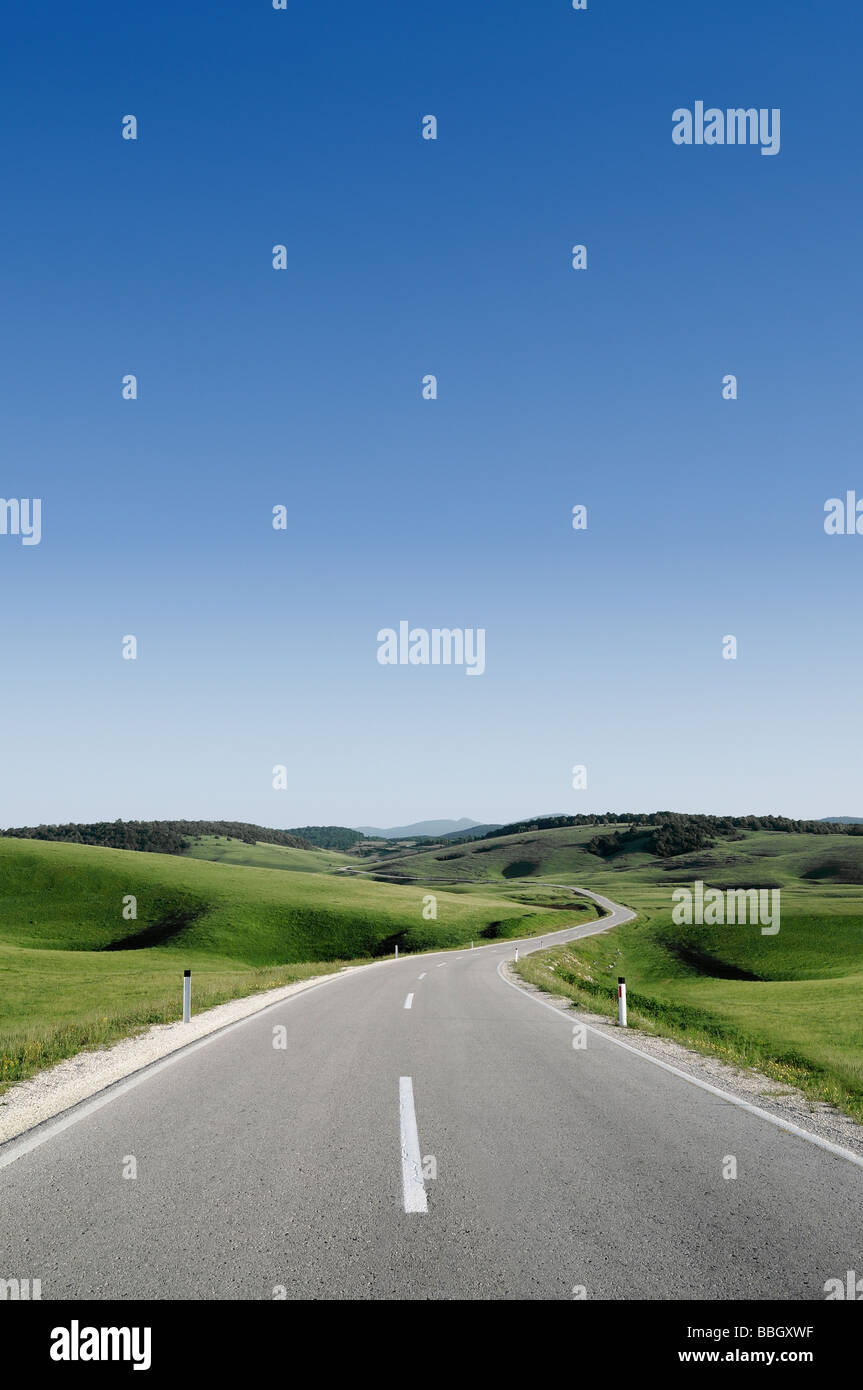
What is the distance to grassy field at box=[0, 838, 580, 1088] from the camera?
31844mm

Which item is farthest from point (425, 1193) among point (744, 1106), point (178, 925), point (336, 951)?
point (178, 925)

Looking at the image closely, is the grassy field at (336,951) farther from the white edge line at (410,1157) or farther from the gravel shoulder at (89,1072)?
the white edge line at (410,1157)

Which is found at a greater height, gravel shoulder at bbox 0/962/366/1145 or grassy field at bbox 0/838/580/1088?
gravel shoulder at bbox 0/962/366/1145

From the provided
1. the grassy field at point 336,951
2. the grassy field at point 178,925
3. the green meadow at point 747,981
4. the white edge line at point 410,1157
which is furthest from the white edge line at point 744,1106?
the grassy field at point 178,925

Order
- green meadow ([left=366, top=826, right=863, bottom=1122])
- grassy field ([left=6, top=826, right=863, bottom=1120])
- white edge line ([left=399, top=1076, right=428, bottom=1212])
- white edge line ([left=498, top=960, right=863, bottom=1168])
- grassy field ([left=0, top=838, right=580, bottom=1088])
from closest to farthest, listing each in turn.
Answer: white edge line ([left=399, top=1076, right=428, bottom=1212])
white edge line ([left=498, top=960, right=863, bottom=1168])
green meadow ([left=366, top=826, right=863, bottom=1122])
grassy field ([left=6, top=826, right=863, bottom=1120])
grassy field ([left=0, top=838, right=580, bottom=1088])

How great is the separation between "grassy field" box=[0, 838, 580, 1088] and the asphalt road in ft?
47.8

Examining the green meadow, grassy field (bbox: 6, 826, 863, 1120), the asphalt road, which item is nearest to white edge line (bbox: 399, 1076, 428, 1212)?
the asphalt road

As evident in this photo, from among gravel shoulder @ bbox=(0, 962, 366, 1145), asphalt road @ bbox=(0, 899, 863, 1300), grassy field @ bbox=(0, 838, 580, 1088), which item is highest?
asphalt road @ bbox=(0, 899, 863, 1300)

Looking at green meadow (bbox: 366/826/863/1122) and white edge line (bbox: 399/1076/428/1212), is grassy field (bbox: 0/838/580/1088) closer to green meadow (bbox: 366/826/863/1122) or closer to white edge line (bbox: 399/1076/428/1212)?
green meadow (bbox: 366/826/863/1122)

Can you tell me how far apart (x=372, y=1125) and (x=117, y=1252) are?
3.71 m

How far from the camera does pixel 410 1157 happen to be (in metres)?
7.14

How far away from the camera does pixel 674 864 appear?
168m

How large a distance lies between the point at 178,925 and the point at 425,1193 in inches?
2414
